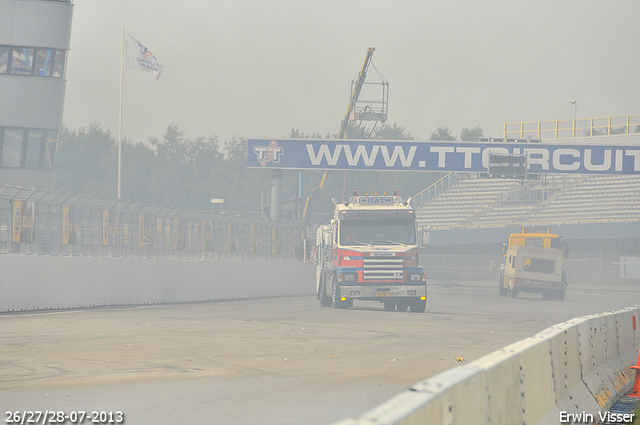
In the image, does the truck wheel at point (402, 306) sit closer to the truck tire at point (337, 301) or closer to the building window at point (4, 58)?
the truck tire at point (337, 301)

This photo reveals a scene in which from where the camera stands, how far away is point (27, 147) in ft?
136

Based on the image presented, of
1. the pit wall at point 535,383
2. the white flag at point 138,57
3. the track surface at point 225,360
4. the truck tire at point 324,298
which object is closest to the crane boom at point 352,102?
the white flag at point 138,57

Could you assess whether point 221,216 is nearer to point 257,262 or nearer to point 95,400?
point 257,262

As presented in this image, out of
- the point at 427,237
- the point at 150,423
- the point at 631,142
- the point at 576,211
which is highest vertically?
the point at 631,142

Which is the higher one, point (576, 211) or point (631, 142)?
point (631, 142)

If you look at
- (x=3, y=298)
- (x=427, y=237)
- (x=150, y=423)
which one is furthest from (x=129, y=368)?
(x=427, y=237)

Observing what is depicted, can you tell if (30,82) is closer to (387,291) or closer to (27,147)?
(27,147)

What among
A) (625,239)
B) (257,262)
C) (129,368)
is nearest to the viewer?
(129,368)

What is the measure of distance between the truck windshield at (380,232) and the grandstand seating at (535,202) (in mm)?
39101

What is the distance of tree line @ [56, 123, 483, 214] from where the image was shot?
117875mm

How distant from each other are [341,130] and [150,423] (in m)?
61.2

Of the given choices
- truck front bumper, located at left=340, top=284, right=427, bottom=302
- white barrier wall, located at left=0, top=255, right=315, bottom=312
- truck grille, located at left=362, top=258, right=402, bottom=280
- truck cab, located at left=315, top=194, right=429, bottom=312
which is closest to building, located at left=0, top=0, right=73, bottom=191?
white barrier wall, located at left=0, top=255, right=315, bottom=312

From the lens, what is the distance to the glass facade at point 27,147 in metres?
40.9

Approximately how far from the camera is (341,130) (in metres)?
68.4
